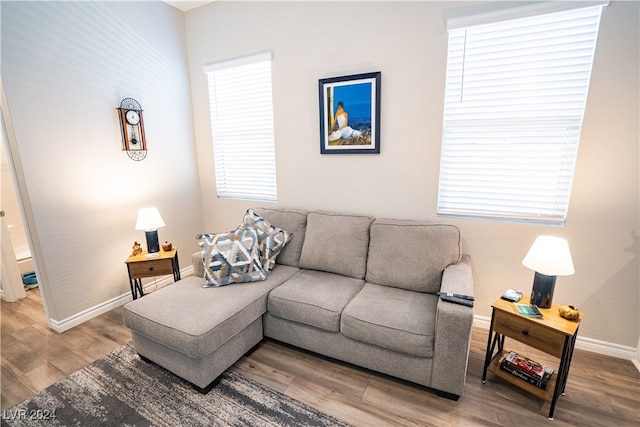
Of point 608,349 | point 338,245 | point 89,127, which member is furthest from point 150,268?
point 608,349

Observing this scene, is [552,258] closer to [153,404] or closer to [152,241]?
[153,404]

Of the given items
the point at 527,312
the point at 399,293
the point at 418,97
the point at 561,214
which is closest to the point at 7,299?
the point at 399,293

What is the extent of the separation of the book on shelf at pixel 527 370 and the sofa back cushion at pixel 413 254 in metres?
0.58

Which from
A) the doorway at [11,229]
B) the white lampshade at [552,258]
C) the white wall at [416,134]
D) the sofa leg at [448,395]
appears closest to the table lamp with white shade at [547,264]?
the white lampshade at [552,258]

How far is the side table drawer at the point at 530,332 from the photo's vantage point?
5.29 feet

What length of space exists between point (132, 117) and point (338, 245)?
2.26 metres

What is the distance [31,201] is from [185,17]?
7.74 feet

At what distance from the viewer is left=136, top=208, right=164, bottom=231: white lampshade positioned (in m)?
2.65

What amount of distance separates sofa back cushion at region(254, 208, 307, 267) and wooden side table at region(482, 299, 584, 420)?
1545 mm

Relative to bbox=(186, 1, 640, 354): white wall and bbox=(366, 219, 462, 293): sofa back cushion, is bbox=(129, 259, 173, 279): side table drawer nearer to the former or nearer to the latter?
bbox=(186, 1, 640, 354): white wall

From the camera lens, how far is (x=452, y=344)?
165 centimetres

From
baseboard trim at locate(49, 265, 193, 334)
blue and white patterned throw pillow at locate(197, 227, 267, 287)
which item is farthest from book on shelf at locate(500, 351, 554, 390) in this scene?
baseboard trim at locate(49, 265, 193, 334)

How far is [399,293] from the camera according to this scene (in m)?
2.14

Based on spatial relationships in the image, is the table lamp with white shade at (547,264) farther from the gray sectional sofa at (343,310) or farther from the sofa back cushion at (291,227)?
the sofa back cushion at (291,227)
